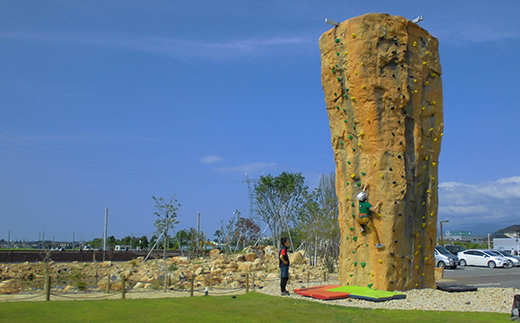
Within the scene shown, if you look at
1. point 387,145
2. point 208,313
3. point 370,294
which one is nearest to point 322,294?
point 370,294

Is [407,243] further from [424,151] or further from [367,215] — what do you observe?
[424,151]

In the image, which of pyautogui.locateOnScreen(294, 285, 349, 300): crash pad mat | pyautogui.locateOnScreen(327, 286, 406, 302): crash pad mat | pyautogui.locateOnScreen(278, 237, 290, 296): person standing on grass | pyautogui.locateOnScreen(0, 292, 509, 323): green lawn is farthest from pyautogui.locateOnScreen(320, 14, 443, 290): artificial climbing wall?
pyautogui.locateOnScreen(0, 292, 509, 323): green lawn

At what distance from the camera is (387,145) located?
11703 millimetres

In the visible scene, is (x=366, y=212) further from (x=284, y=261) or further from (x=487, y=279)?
(x=487, y=279)

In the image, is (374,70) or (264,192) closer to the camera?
(374,70)

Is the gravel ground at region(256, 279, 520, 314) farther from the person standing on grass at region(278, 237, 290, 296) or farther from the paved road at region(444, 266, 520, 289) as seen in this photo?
the paved road at region(444, 266, 520, 289)

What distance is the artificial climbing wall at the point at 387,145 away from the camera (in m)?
11.5

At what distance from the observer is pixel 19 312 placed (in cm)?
899

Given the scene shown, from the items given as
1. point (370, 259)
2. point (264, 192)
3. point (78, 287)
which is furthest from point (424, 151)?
point (264, 192)

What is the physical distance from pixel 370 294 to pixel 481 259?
22.7 metres

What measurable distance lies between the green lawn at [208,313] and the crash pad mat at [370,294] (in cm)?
84

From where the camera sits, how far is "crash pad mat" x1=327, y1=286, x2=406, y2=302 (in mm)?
10172

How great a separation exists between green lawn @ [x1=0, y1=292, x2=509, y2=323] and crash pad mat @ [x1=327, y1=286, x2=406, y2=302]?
0.84 m

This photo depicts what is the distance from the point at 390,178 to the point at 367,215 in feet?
3.80
